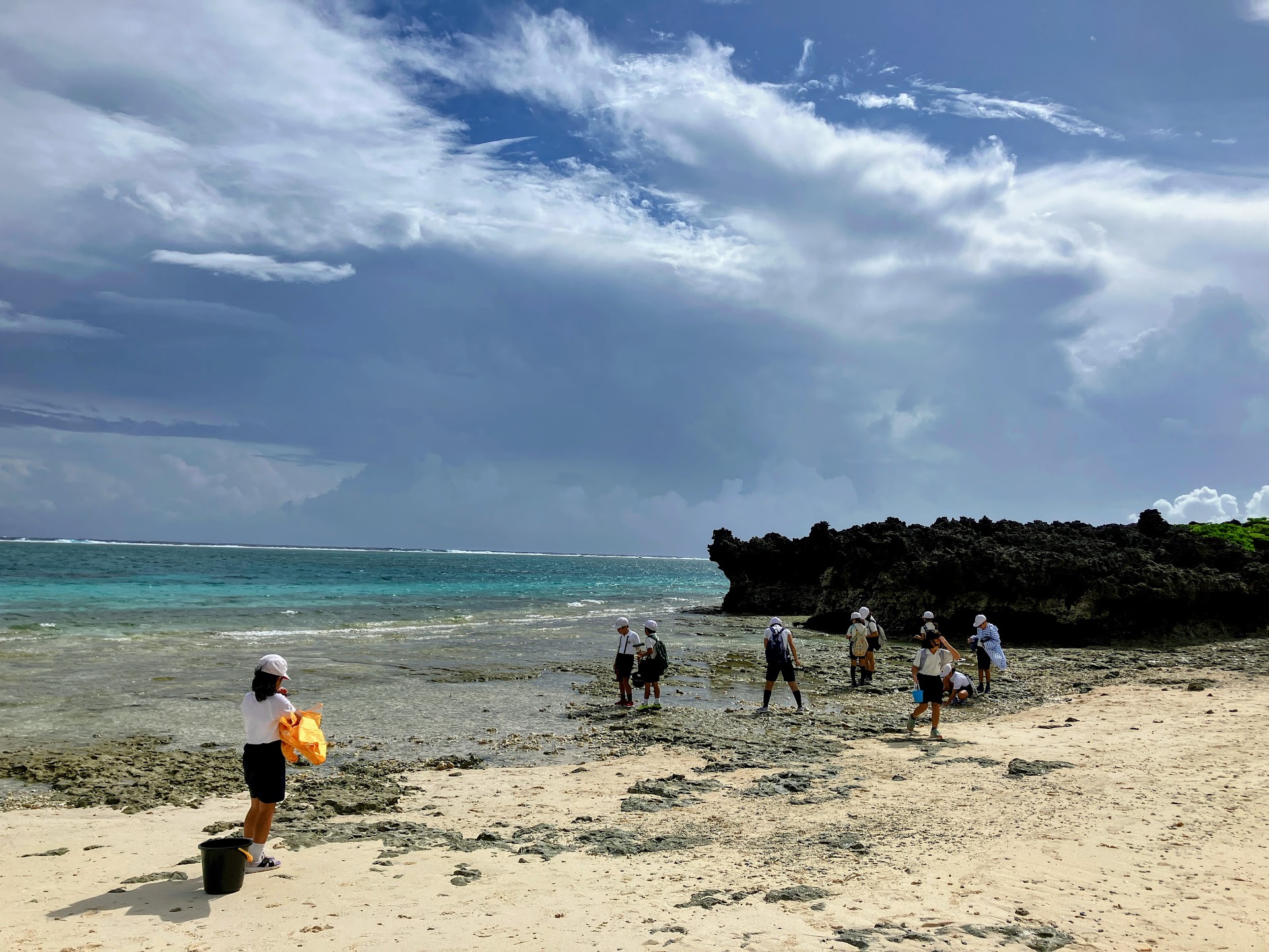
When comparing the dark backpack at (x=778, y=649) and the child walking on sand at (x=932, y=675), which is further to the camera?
the dark backpack at (x=778, y=649)

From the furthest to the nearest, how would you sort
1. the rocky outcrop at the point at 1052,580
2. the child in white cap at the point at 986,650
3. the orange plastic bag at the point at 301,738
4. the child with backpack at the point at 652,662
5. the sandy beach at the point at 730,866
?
1. the rocky outcrop at the point at 1052,580
2. the child in white cap at the point at 986,650
3. the child with backpack at the point at 652,662
4. the orange plastic bag at the point at 301,738
5. the sandy beach at the point at 730,866

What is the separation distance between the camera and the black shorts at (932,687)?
42.4 feet

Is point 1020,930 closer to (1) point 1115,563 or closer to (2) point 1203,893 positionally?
(2) point 1203,893

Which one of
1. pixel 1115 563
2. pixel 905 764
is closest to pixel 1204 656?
pixel 1115 563

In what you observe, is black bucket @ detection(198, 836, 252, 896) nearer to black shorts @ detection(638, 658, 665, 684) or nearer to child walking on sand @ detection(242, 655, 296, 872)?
child walking on sand @ detection(242, 655, 296, 872)

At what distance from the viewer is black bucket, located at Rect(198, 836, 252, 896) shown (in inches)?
255

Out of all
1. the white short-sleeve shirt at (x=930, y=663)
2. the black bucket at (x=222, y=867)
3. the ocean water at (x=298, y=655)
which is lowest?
the ocean water at (x=298, y=655)

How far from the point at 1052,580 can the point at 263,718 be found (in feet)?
94.5

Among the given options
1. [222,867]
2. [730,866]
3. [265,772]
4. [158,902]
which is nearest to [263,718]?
[265,772]

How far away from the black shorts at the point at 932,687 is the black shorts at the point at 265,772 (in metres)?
9.72

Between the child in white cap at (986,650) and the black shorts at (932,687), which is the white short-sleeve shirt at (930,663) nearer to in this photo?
the black shorts at (932,687)

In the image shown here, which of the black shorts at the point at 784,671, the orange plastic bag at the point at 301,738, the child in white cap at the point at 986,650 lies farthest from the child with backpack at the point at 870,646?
the orange plastic bag at the point at 301,738

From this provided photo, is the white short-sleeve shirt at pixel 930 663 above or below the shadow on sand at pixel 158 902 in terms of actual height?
above

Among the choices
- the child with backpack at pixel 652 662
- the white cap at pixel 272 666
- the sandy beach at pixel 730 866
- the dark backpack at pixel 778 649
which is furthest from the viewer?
the child with backpack at pixel 652 662
